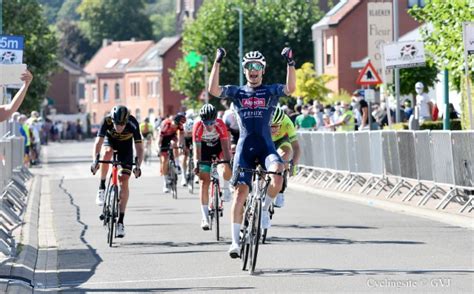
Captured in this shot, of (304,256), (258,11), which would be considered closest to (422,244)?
(304,256)

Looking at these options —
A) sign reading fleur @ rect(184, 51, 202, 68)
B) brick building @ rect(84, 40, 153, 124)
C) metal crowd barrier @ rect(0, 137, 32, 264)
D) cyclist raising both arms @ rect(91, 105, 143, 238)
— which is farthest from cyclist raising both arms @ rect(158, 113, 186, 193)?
brick building @ rect(84, 40, 153, 124)

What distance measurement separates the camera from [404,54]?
2878 centimetres

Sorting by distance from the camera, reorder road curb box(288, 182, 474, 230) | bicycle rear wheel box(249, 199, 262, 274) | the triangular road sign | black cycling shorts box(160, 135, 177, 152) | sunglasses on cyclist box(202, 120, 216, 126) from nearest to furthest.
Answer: bicycle rear wheel box(249, 199, 262, 274), sunglasses on cyclist box(202, 120, 216, 126), road curb box(288, 182, 474, 230), black cycling shorts box(160, 135, 177, 152), the triangular road sign

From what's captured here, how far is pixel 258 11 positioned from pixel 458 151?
60.2 metres

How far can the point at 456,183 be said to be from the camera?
21.4 metres

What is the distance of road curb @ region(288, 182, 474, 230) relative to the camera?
19.6m

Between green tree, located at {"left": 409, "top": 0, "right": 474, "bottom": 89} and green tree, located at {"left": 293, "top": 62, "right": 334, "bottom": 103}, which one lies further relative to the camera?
green tree, located at {"left": 293, "top": 62, "right": 334, "bottom": 103}

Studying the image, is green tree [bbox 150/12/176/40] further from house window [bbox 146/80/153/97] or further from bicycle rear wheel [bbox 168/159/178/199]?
bicycle rear wheel [bbox 168/159/178/199]

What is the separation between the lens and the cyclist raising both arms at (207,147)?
60.5 feet

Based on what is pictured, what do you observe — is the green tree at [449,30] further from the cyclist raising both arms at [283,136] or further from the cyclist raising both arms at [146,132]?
the cyclist raising both arms at [146,132]

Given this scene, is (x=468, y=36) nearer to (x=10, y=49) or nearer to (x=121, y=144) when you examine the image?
(x=121, y=144)

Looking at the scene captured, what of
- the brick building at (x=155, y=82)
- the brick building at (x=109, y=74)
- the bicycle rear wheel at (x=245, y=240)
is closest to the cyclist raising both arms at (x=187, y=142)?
the bicycle rear wheel at (x=245, y=240)

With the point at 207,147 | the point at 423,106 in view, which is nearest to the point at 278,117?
the point at 207,147

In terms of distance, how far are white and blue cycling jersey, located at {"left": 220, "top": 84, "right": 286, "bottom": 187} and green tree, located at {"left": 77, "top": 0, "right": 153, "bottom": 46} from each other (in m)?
145
